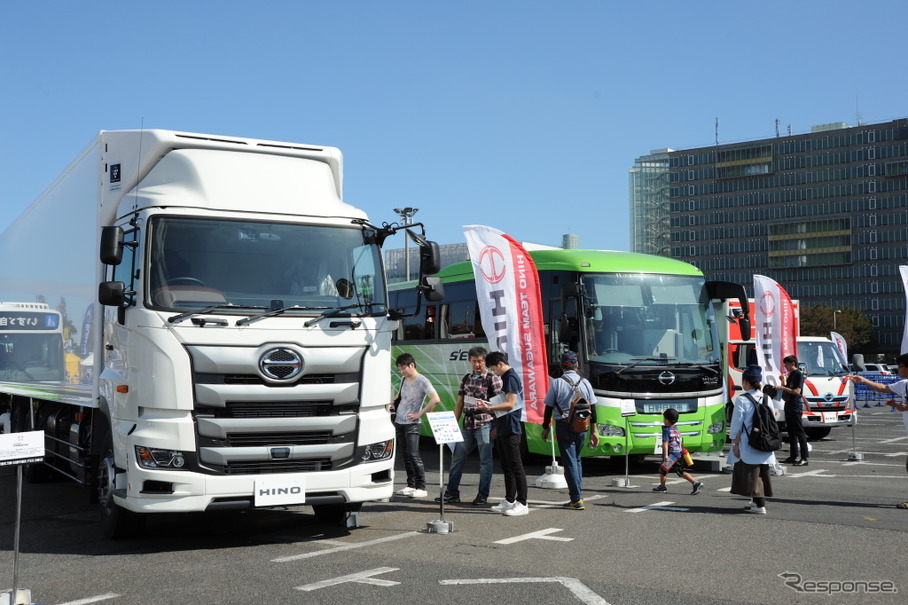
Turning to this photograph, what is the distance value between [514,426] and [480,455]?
0.72 m

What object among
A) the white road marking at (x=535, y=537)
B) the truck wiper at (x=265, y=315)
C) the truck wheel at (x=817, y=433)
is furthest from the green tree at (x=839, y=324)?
the truck wiper at (x=265, y=315)

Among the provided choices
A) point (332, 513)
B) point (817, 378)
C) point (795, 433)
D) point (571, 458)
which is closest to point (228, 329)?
point (332, 513)

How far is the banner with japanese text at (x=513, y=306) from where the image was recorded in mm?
14078

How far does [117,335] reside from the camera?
31.9 ft

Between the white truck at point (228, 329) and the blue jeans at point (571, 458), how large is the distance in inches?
110

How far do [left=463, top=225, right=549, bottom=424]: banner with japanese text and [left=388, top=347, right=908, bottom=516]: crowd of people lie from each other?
129cm

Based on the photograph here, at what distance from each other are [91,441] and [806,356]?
1856 cm

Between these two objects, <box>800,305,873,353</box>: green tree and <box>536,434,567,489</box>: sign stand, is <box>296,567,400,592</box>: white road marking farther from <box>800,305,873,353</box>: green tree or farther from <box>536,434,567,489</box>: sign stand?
<box>800,305,873,353</box>: green tree

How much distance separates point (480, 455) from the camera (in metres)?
12.2

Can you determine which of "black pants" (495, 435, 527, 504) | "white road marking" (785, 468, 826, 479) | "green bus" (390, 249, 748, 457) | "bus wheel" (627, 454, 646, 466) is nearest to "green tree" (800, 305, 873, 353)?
"bus wheel" (627, 454, 646, 466)

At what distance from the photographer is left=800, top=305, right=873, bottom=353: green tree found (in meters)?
111

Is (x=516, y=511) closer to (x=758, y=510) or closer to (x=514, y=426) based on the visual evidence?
(x=514, y=426)

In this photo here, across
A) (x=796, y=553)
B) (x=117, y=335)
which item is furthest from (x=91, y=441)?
(x=796, y=553)

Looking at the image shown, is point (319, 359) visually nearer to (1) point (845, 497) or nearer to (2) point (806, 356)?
(1) point (845, 497)
